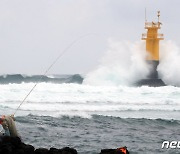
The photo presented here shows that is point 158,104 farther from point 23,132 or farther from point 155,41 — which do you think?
point 23,132

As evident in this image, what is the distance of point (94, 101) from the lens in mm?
24641

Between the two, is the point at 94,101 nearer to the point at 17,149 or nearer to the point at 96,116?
the point at 96,116

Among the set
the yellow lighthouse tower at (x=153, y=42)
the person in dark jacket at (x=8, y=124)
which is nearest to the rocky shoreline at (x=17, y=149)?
the person in dark jacket at (x=8, y=124)

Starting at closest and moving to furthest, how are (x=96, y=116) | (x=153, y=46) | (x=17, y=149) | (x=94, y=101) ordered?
(x=17, y=149) → (x=96, y=116) → (x=94, y=101) → (x=153, y=46)

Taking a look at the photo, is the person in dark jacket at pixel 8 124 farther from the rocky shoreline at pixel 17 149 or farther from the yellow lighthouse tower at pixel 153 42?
the yellow lighthouse tower at pixel 153 42

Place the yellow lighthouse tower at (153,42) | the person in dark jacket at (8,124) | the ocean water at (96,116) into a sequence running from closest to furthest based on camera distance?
1. the person in dark jacket at (8,124)
2. the ocean water at (96,116)
3. the yellow lighthouse tower at (153,42)

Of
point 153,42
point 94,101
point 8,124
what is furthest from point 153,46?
point 8,124

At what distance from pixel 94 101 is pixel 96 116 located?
5.45 meters

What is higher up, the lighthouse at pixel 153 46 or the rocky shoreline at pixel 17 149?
the lighthouse at pixel 153 46

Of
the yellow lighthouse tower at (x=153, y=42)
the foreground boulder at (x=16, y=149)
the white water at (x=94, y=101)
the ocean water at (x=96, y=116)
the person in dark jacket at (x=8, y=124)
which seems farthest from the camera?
the yellow lighthouse tower at (x=153, y=42)

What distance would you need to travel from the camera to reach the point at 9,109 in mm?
20797

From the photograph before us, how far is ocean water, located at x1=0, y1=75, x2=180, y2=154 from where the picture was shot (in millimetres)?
13242

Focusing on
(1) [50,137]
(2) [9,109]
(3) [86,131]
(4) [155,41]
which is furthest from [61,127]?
(4) [155,41]

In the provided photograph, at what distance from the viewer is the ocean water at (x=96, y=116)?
13.2m
